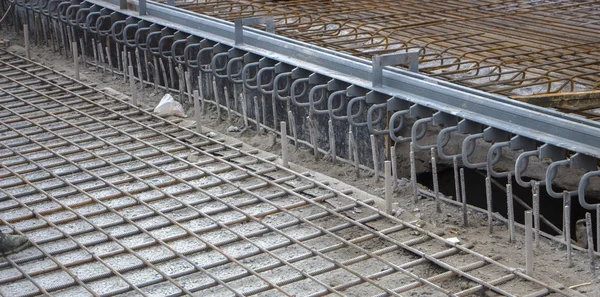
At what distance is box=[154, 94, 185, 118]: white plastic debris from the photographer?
848 cm

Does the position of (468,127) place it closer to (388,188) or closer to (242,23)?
(388,188)

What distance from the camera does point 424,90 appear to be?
6457 millimetres

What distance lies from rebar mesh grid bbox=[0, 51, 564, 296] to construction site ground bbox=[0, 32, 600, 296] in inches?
5.9

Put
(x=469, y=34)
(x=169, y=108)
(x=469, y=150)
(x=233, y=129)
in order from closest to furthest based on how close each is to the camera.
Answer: (x=469, y=150) → (x=233, y=129) → (x=169, y=108) → (x=469, y=34)

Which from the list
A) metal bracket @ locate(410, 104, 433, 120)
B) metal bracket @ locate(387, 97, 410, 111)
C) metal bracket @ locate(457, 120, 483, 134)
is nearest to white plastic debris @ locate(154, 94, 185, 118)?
metal bracket @ locate(387, 97, 410, 111)

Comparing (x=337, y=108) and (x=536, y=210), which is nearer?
(x=536, y=210)

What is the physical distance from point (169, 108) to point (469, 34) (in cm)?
270

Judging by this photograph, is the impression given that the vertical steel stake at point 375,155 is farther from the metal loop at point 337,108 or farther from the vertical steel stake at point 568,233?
the vertical steel stake at point 568,233

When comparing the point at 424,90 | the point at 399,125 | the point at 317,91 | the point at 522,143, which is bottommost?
the point at 317,91

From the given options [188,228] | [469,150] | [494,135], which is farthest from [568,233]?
[188,228]

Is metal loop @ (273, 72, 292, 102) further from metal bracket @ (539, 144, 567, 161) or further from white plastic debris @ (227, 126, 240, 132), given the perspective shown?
metal bracket @ (539, 144, 567, 161)

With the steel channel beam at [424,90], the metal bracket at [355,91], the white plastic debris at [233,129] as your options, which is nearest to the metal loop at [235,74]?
the steel channel beam at [424,90]

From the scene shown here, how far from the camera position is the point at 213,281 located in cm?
527

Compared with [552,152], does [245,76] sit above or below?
below
